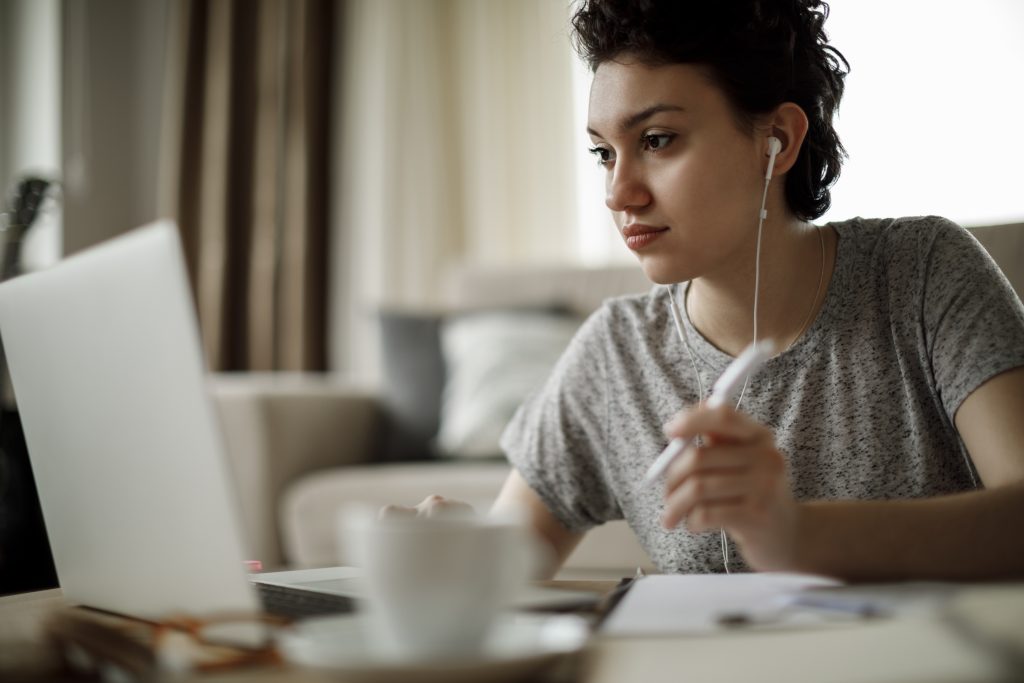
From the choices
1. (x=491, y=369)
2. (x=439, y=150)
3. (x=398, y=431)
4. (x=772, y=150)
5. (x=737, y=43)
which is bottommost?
(x=398, y=431)

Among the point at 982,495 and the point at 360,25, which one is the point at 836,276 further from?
the point at 360,25

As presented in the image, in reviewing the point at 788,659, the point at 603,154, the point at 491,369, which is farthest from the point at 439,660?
the point at 491,369

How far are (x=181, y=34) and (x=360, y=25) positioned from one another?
2.18 feet

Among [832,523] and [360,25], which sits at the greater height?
[360,25]

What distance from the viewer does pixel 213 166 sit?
3602 millimetres

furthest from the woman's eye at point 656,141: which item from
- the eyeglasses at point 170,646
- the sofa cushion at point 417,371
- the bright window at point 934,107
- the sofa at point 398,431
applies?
the bright window at point 934,107

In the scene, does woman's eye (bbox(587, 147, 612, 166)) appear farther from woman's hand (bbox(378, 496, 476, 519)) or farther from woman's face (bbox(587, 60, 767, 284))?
woman's hand (bbox(378, 496, 476, 519))

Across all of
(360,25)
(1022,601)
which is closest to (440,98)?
(360,25)

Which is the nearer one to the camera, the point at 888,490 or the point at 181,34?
the point at 888,490

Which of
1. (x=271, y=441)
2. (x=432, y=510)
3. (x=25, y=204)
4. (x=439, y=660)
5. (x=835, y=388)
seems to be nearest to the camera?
(x=439, y=660)

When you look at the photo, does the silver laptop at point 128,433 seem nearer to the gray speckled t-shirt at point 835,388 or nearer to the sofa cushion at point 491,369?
the gray speckled t-shirt at point 835,388

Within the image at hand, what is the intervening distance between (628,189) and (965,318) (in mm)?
355

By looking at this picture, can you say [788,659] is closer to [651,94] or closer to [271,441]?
[651,94]

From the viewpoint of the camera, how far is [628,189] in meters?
1.05
